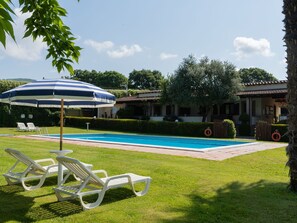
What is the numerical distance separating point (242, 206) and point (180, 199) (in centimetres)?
112

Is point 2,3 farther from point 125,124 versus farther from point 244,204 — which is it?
point 125,124

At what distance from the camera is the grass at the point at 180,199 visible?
5008 mm

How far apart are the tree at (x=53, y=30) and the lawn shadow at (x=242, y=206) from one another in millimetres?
2835

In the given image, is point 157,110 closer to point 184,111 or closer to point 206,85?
point 184,111

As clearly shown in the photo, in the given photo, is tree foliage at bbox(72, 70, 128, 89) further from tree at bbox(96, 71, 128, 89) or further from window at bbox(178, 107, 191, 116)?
window at bbox(178, 107, 191, 116)

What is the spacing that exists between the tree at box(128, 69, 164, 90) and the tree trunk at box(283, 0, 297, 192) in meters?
81.8

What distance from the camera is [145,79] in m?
89.8

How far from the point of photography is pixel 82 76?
9406cm

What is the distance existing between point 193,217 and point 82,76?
9197 cm

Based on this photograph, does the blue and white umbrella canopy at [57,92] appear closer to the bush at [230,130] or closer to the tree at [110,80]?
the bush at [230,130]

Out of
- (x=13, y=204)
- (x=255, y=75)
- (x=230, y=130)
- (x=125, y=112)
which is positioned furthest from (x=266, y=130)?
(x=255, y=75)

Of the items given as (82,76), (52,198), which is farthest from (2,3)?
(82,76)

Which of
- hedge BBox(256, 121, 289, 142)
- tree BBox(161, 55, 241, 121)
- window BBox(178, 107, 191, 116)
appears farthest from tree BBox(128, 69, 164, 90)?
hedge BBox(256, 121, 289, 142)

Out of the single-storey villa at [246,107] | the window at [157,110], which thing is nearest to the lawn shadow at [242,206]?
the single-storey villa at [246,107]
